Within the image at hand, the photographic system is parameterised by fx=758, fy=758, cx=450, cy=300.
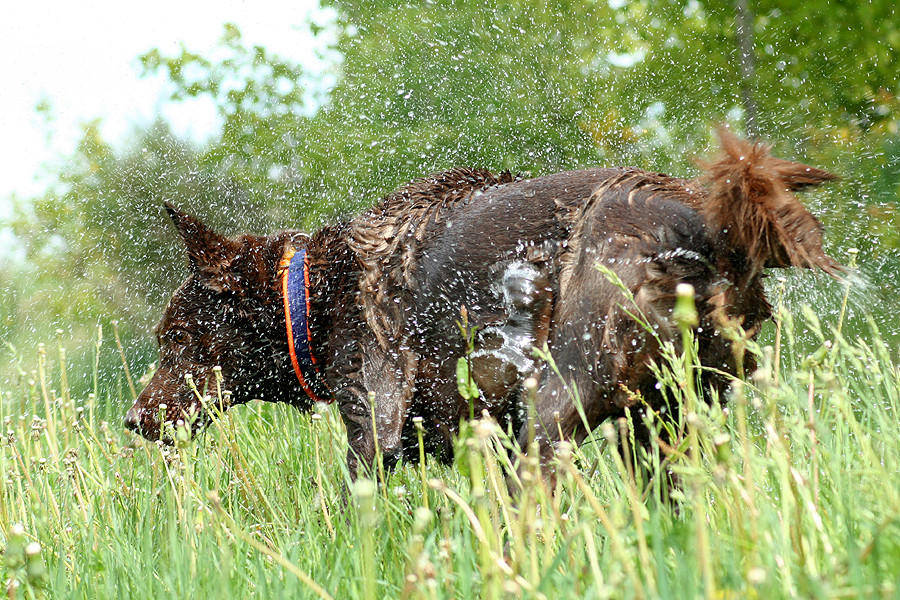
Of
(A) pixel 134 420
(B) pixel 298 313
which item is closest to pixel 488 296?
(B) pixel 298 313

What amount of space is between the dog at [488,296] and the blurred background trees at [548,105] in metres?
3.55

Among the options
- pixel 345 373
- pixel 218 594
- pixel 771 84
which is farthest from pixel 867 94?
pixel 218 594

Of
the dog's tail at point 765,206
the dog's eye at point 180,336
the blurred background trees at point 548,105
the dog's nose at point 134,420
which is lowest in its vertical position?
the dog's nose at point 134,420

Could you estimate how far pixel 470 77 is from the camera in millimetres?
7277

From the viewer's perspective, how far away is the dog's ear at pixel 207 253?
3381 millimetres

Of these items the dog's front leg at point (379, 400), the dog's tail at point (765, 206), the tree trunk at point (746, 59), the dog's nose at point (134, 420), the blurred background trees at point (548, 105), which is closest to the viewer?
the dog's tail at point (765, 206)

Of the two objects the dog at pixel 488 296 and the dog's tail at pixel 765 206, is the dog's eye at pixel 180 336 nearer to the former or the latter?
the dog at pixel 488 296

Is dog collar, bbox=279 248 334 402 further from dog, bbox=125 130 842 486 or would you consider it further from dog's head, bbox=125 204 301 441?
dog's head, bbox=125 204 301 441

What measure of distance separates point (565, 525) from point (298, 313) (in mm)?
1688

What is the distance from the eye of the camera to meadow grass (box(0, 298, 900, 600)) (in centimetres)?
114

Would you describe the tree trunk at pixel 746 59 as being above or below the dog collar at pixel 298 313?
above

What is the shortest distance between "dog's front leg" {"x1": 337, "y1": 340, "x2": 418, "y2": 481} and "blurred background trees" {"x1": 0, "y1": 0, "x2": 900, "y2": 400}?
393 cm

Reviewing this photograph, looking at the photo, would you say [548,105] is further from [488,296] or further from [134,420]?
[134,420]

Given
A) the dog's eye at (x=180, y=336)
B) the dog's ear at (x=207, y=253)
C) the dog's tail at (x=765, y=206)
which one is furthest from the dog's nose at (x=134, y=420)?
the dog's tail at (x=765, y=206)
